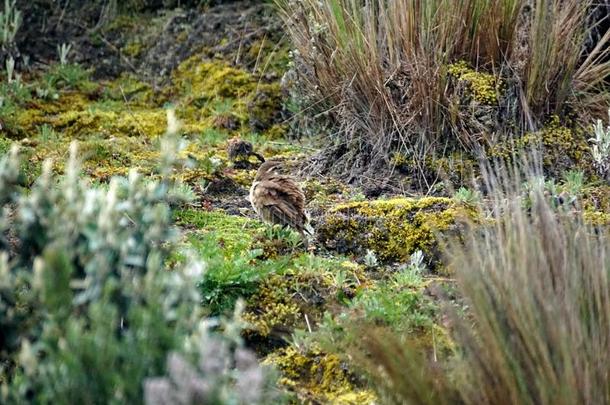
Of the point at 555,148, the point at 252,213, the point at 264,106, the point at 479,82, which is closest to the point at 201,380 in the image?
the point at 252,213

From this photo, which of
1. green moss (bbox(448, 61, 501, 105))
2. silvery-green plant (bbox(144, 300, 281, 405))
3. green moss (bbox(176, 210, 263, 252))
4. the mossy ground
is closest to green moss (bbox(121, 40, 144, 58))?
the mossy ground

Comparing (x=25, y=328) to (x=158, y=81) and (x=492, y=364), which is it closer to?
(x=492, y=364)

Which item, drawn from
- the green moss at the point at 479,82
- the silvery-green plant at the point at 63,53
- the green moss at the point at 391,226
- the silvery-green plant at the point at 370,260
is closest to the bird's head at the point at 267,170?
the green moss at the point at 391,226

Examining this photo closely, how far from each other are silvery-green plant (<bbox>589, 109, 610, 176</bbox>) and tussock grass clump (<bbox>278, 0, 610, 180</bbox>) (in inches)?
17.5

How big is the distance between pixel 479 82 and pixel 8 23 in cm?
476

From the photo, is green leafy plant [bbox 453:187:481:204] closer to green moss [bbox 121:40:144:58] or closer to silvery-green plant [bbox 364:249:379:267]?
silvery-green plant [bbox 364:249:379:267]

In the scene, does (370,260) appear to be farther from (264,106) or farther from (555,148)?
(264,106)

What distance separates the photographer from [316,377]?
14.4 feet

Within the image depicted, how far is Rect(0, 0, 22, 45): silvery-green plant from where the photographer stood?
8.87m

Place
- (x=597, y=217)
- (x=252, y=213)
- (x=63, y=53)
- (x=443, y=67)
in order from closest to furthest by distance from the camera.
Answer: (x=597, y=217)
(x=252, y=213)
(x=443, y=67)
(x=63, y=53)

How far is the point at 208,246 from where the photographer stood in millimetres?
5160

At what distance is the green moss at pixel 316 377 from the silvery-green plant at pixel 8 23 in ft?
17.8

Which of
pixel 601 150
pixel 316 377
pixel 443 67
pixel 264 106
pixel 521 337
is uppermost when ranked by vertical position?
pixel 443 67

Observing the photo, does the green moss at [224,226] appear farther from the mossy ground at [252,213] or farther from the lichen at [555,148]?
the lichen at [555,148]
